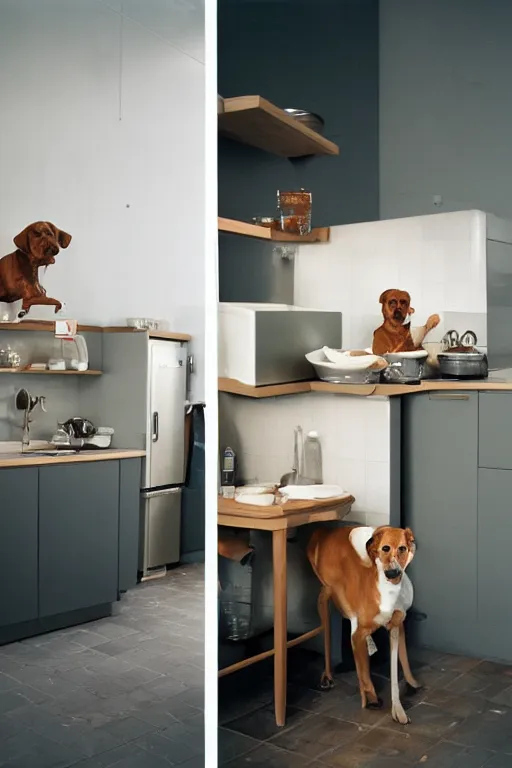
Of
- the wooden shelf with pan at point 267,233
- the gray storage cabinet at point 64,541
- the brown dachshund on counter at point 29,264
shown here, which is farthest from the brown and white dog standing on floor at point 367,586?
the brown dachshund on counter at point 29,264

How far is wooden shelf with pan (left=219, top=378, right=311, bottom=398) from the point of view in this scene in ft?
3.62

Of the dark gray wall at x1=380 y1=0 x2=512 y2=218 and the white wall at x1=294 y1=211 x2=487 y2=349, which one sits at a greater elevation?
the dark gray wall at x1=380 y1=0 x2=512 y2=218

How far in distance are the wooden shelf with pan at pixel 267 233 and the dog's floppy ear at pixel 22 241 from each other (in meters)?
0.83

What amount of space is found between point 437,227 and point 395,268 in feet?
0.23

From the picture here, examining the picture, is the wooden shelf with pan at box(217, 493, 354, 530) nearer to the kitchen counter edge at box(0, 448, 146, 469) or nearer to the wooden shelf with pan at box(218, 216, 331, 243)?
the wooden shelf with pan at box(218, 216, 331, 243)

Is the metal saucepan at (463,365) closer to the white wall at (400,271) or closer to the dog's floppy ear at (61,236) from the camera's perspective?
the white wall at (400,271)

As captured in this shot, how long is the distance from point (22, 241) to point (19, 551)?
711mm

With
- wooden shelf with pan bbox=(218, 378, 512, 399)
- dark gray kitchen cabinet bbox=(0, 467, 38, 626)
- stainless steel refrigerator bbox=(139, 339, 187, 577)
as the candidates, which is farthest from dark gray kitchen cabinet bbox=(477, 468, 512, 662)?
dark gray kitchen cabinet bbox=(0, 467, 38, 626)

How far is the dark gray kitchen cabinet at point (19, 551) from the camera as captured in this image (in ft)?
6.21

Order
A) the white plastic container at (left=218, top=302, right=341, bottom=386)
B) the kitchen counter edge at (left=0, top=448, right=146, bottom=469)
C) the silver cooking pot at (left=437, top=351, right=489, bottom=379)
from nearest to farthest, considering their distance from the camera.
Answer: the silver cooking pot at (left=437, top=351, right=489, bottom=379) < the white plastic container at (left=218, top=302, right=341, bottom=386) < the kitchen counter edge at (left=0, top=448, right=146, bottom=469)

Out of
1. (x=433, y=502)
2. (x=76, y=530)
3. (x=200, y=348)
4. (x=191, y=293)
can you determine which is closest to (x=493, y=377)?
(x=433, y=502)

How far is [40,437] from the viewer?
73.0 inches

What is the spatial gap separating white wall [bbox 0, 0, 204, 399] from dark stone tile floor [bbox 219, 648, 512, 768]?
0.86 meters

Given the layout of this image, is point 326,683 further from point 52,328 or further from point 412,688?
point 52,328
